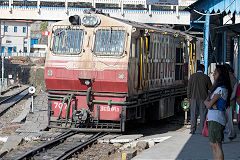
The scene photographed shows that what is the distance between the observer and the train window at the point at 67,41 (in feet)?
45.9

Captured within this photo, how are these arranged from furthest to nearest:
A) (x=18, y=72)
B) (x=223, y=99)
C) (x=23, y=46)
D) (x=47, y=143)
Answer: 1. (x=23, y=46)
2. (x=18, y=72)
3. (x=47, y=143)
4. (x=223, y=99)

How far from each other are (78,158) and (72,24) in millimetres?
4527

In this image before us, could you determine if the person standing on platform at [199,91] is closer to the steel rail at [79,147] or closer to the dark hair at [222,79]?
the steel rail at [79,147]

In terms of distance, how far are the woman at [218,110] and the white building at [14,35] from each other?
255 feet

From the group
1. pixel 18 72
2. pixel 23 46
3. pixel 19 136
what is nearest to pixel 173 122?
pixel 19 136

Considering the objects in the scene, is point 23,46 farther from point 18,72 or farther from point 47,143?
point 47,143

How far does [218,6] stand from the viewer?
15711 millimetres

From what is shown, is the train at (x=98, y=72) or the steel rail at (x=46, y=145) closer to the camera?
the steel rail at (x=46, y=145)

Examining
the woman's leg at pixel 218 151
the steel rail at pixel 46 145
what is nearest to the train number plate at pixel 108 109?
the steel rail at pixel 46 145

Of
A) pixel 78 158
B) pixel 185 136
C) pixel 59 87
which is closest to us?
pixel 78 158

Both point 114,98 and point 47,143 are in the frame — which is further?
point 114,98

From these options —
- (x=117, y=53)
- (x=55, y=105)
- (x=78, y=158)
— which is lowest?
(x=78, y=158)

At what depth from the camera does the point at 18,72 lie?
61.9m

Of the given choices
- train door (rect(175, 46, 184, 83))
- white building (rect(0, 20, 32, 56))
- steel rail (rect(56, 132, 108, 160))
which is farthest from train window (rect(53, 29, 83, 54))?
white building (rect(0, 20, 32, 56))
